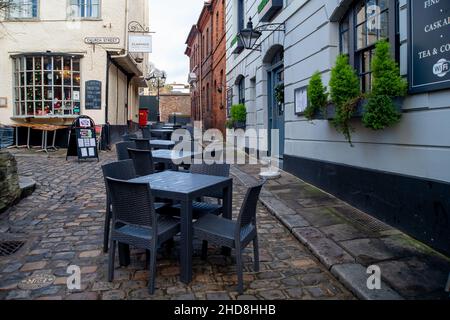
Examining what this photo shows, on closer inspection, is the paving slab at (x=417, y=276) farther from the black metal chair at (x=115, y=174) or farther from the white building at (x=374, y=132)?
the black metal chair at (x=115, y=174)

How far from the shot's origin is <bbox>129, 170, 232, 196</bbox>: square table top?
128 inches

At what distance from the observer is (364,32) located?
17.9ft

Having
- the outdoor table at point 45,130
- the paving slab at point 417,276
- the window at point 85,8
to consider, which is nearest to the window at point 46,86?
the outdoor table at point 45,130

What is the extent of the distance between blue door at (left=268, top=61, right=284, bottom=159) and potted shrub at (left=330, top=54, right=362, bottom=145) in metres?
4.01

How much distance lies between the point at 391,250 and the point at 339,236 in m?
0.59

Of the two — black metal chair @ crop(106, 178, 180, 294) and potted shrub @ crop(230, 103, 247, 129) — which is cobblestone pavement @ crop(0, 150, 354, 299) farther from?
potted shrub @ crop(230, 103, 247, 129)

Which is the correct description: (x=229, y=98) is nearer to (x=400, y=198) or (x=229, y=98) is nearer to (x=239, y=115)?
(x=239, y=115)

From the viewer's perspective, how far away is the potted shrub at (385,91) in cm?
413

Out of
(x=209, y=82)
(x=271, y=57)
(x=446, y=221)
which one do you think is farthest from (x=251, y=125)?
(x=209, y=82)

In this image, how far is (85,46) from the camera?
43.4 feet

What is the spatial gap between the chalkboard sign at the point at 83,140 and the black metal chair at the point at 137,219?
25.2ft

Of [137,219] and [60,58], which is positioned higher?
[60,58]

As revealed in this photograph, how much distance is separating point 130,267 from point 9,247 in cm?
145

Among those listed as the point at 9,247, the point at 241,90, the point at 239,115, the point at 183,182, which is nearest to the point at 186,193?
the point at 183,182
